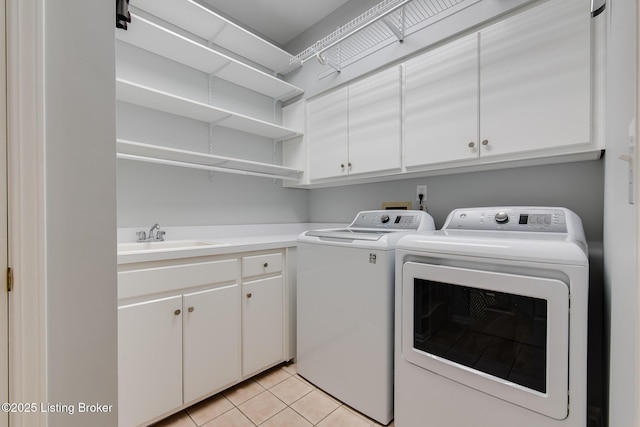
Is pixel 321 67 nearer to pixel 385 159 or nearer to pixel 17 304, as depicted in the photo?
pixel 385 159

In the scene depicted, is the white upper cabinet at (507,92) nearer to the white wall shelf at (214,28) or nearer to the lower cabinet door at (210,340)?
the white wall shelf at (214,28)

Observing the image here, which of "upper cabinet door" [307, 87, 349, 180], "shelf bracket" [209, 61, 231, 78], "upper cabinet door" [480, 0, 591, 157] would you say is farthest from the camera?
"upper cabinet door" [307, 87, 349, 180]

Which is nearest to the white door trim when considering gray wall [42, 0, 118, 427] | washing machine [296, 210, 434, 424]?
gray wall [42, 0, 118, 427]

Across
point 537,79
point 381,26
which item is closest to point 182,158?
point 381,26

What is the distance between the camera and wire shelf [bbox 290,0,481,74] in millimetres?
1535

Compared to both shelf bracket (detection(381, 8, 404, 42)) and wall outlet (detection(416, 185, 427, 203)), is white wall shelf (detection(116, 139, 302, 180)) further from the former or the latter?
shelf bracket (detection(381, 8, 404, 42))

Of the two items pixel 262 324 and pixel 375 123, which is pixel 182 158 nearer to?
pixel 262 324

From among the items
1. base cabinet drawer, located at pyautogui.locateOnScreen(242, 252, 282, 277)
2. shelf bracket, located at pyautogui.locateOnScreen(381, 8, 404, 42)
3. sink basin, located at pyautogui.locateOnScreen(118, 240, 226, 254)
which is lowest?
base cabinet drawer, located at pyautogui.locateOnScreen(242, 252, 282, 277)

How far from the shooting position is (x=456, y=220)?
1.57 metres

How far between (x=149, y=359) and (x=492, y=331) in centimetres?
159

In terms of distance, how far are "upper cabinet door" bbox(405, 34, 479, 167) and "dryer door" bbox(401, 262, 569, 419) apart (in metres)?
0.76

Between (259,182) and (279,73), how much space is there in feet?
3.61

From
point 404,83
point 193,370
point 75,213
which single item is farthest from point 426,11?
point 193,370

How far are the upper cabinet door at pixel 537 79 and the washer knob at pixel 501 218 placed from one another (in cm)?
32
